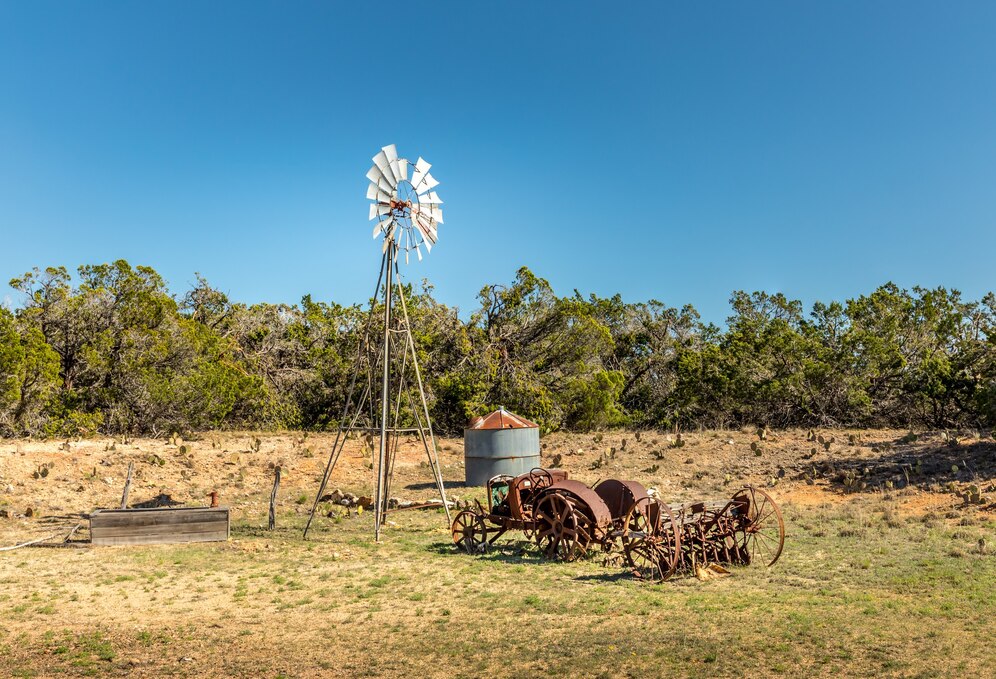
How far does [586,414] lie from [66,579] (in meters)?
25.5

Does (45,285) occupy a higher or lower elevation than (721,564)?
higher

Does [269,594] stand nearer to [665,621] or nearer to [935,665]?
[665,621]

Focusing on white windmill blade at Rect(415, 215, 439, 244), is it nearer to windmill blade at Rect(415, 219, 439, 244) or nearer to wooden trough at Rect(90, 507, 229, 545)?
windmill blade at Rect(415, 219, 439, 244)

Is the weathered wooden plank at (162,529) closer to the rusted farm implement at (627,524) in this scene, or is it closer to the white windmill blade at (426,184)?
the rusted farm implement at (627,524)

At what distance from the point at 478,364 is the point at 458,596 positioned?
2440 centimetres

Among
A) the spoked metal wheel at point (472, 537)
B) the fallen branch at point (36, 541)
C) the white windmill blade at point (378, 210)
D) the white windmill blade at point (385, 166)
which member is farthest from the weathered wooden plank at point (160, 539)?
the white windmill blade at point (385, 166)

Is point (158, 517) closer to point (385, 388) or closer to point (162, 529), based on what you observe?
point (162, 529)

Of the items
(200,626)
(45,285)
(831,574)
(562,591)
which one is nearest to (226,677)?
(200,626)

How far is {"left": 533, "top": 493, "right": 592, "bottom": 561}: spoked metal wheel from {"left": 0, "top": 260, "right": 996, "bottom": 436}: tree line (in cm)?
1896

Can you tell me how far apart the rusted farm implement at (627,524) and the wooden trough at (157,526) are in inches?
193

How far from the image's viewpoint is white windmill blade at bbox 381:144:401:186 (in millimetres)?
16562

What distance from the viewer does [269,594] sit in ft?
38.0

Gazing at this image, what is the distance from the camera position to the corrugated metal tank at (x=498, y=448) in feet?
76.7

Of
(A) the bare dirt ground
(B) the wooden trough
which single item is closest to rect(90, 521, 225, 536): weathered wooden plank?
(B) the wooden trough
